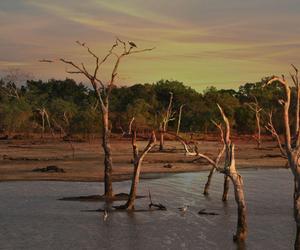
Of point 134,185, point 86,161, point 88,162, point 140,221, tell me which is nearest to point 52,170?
point 88,162

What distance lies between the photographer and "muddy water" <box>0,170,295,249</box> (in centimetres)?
2195

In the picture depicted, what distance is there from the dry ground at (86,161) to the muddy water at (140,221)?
519cm

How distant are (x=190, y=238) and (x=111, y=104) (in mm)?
107305

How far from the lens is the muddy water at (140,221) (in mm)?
21953

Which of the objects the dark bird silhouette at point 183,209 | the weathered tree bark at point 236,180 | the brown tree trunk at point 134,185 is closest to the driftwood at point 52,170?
the dark bird silhouette at point 183,209

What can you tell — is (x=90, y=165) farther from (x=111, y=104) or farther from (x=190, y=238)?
(x=111, y=104)

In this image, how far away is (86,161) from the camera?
5469 cm

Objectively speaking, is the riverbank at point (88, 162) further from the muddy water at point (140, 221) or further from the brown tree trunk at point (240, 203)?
the brown tree trunk at point (240, 203)

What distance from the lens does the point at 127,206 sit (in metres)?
28.2

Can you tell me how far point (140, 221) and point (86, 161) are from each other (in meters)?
29.3

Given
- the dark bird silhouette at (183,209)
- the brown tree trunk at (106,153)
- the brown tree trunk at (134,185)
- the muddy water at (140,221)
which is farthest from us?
the brown tree trunk at (106,153)

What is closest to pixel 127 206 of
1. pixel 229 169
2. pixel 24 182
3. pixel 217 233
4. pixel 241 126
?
pixel 217 233

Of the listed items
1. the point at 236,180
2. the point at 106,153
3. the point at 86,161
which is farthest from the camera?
the point at 86,161

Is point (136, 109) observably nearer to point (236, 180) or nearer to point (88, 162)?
point (88, 162)
